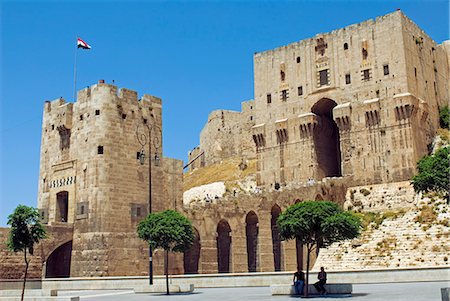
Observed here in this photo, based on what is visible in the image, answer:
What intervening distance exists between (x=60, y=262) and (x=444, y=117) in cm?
3887

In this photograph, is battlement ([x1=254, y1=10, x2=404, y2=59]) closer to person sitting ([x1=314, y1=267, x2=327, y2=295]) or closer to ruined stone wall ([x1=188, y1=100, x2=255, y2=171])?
ruined stone wall ([x1=188, y1=100, x2=255, y2=171])

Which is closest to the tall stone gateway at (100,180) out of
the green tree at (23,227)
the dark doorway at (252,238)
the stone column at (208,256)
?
the stone column at (208,256)

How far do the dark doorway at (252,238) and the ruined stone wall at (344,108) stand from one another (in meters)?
10.1

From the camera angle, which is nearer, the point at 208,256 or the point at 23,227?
the point at 23,227

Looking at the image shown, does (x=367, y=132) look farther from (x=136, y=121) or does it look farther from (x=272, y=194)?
(x=136, y=121)

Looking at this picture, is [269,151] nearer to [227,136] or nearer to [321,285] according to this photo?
[321,285]

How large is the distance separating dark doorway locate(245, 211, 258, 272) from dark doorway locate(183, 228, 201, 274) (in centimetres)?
420

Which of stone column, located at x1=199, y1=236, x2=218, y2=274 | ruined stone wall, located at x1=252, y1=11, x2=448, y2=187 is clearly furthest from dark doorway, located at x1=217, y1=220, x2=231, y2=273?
ruined stone wall, located at x1=252, y1=11, x2=448, y2=187

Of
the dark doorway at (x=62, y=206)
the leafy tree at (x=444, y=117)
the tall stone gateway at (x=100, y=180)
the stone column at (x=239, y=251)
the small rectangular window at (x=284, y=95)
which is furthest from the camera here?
the small rectangular window at (x=284, y=95)

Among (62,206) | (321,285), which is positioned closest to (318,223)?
(321,285)

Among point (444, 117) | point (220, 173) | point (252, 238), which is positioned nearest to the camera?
point (252, 238)

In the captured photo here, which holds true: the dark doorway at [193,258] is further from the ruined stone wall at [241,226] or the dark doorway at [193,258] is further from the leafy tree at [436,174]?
the leafy tree at [436,174]

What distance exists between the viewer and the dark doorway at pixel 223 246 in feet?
146

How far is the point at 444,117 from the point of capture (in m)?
56.0
